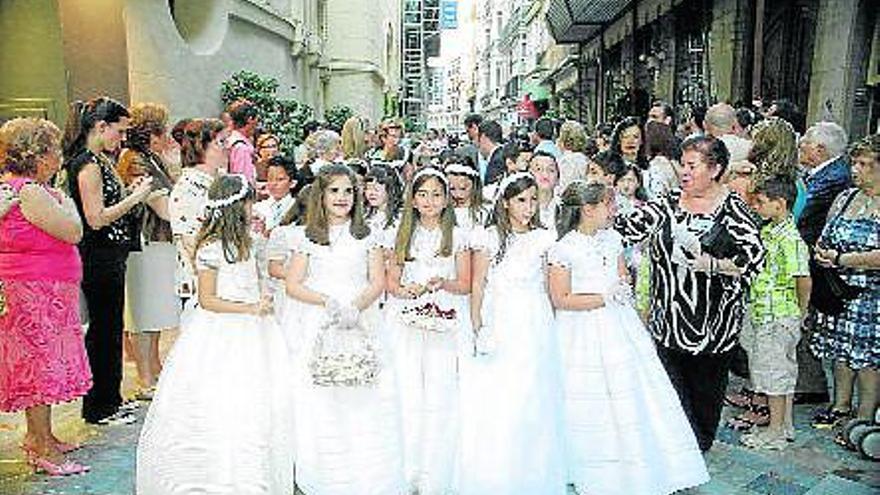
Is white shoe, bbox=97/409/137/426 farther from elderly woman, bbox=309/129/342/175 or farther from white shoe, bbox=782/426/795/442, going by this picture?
white shoe, bbox=782/426/795/442

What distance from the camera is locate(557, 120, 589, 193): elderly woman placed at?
6793 millimetres

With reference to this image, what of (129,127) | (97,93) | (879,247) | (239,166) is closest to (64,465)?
(129,127)

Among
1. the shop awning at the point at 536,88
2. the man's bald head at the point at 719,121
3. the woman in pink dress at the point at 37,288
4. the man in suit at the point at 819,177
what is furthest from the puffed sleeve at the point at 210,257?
the shop awning at the point at 536,88

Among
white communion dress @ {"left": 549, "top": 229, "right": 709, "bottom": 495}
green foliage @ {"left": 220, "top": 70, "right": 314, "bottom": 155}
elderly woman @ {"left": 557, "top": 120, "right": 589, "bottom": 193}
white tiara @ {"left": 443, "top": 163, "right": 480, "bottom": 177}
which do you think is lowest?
white communion dress @ {"left": 549, "top": 229, "right": 709, "bottom": 495}

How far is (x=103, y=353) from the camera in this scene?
211 inches

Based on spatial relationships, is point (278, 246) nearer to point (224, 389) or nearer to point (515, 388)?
point (224, 389)

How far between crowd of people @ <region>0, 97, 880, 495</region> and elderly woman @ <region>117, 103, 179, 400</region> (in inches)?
10.3

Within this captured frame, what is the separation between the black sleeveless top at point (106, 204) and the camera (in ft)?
16.6

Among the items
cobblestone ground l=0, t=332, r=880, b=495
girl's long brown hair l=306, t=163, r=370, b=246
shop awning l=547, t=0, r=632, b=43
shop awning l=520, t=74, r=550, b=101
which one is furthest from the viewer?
shop awning l=520, t=74, r=550, b=101

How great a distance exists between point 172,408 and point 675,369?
112 inches

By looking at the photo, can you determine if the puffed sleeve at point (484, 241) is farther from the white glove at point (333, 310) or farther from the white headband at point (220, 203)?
the white headband at point (220, 203)

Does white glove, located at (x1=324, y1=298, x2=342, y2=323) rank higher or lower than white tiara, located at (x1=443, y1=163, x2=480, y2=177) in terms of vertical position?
lower

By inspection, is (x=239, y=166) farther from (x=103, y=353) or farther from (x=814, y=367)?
(x=814, y=367)

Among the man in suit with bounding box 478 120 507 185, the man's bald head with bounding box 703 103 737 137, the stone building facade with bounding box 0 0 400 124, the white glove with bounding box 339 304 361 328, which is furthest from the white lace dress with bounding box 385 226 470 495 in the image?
the stone building facade with bounding box 0 0 400 124
